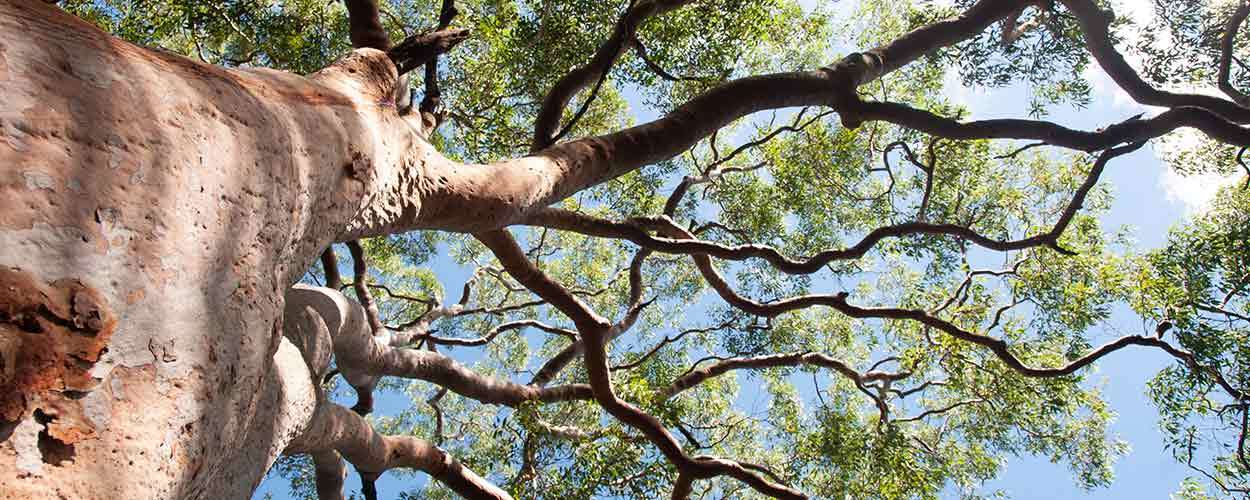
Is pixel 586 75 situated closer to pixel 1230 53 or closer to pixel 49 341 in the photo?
pixel 49 341

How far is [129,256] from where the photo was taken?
108cm

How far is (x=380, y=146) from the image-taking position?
2.26 m

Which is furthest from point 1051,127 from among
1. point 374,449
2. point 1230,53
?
point 374,449

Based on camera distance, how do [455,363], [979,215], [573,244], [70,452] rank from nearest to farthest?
1. [70,452]
2. [455,363]
3. [979,215]
4. [573,244]

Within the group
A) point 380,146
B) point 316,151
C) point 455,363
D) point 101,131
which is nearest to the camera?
point 101,131

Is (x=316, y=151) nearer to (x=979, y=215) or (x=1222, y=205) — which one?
(x=979, y=215)

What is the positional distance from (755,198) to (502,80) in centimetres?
338

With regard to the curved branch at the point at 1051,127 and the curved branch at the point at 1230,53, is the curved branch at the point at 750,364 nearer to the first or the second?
the curved branch at the point at 1051,127

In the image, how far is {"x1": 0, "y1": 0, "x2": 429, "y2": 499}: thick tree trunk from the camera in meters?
0.92

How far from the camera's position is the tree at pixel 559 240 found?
3.52ft

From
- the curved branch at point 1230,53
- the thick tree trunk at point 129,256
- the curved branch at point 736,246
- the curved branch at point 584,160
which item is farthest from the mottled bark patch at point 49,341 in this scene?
the curved branch at point 1230,53

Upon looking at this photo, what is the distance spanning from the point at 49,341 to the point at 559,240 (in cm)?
1006

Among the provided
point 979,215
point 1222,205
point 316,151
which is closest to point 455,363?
point 316,151

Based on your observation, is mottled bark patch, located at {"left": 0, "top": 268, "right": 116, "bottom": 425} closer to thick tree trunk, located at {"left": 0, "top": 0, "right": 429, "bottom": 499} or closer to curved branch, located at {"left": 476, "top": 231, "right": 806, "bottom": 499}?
thick tree trunk, located at {"left": 0, "top": 0, "right": 429, "bottom": 499}
